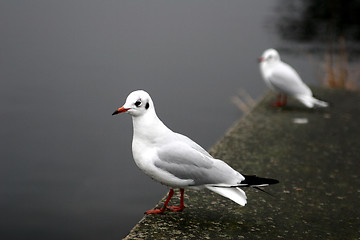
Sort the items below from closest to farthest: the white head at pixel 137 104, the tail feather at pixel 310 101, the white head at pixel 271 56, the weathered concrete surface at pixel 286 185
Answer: the white head at pixel 137 104 < the weathered concrete surface at pixel 286 185 < the tail feather at pixel 310 101 < the white head at pixel 271 56

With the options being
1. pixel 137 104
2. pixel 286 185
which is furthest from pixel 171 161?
pixel 286 185

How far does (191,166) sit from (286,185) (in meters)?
0.90

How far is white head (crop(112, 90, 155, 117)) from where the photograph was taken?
94.3 inches

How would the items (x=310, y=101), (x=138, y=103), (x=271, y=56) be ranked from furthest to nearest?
(x=271, y=56)
(x=310, y=101)
(x=138, y=103)

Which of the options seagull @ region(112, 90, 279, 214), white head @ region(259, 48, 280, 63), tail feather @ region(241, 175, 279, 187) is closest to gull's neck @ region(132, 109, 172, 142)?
seagull @ region(112, 90, 279, 214)

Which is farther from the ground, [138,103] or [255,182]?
[138,103]

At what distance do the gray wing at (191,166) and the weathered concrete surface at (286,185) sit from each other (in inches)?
9.4

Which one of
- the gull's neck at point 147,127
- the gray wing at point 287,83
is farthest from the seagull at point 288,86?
the gull's neck at point 147,127

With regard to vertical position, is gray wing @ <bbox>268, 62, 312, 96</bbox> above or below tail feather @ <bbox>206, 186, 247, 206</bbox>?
above

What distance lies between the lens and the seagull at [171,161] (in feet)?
8.02

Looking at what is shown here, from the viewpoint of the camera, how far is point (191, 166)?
2.49 meters

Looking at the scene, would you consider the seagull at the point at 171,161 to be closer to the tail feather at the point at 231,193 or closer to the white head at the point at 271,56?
the tail feather at the point at 231,193

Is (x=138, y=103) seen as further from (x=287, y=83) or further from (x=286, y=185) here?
(x=287, y=83)

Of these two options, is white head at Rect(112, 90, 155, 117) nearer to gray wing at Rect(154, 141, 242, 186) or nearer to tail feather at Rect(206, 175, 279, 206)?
gray wing at Rect(154, 141, 242, 186)
